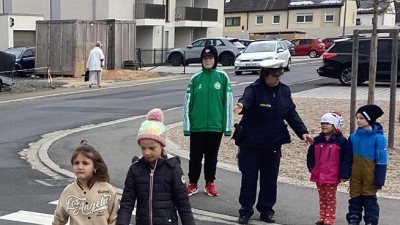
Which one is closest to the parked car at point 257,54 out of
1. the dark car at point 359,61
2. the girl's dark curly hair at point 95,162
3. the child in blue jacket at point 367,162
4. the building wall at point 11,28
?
the dark car at point 359,61

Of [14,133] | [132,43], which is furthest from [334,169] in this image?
[132,43]

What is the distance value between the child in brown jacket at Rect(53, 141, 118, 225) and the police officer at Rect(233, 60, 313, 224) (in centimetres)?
221

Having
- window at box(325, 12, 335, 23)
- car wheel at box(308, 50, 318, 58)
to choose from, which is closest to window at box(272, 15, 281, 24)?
window at box(325, 12, 335, 23)

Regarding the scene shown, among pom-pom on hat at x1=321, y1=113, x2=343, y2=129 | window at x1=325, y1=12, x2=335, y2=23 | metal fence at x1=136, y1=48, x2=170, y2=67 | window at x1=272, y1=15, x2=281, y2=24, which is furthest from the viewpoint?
window at x1=272, y1=15, x2=281, y2=24

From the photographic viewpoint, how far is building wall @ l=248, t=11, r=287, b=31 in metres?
75.0

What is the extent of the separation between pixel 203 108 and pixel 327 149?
64.4 inches

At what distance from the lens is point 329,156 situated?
615 centimetres

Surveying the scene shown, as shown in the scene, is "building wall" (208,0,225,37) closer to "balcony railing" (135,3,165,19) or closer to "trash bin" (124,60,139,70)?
"balcony railing" (135,3,165,19)

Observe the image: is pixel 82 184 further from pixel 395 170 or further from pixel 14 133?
pixel 14 133

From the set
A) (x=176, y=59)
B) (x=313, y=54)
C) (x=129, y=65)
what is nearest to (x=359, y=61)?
(x=129, y=65)

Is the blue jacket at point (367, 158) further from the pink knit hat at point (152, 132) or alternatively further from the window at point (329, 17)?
the window at point (329, 17)

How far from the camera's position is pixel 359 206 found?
623 centimetres

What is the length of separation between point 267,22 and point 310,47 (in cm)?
2382

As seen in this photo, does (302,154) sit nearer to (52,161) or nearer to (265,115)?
(265,115)
